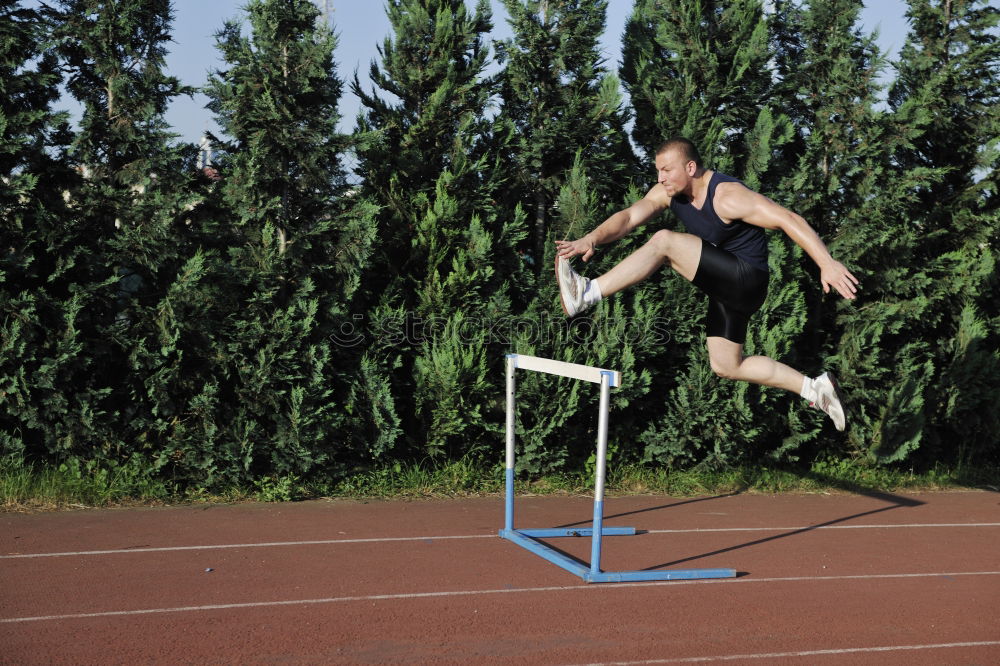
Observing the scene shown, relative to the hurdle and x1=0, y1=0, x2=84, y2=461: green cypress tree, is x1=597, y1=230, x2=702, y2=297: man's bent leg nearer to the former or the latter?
the hurdle

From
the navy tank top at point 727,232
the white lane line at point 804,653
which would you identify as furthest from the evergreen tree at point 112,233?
the white lane line at point 804,653

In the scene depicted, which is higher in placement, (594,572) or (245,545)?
(594,572)

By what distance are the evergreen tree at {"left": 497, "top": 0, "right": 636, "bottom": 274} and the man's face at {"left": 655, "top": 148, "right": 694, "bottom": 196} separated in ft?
9.40

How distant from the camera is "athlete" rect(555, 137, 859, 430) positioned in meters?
5.45

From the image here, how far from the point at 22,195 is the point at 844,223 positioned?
25.6ft

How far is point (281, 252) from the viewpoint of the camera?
774cm

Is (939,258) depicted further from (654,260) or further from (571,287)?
(571,287)

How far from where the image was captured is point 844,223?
9.23 meters

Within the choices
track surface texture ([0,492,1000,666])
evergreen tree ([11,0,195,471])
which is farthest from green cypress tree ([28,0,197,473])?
track surface texture ([0,492,1000,666])

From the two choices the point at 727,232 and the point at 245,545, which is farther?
the point at 245,545

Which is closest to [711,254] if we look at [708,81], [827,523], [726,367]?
[726,367]

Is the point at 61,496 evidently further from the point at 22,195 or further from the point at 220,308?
the point at 22,195

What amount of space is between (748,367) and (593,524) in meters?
1.50

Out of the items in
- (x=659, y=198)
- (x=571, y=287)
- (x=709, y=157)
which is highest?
(x=709, y=157)
